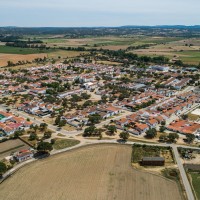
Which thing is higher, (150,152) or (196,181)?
(150,152)

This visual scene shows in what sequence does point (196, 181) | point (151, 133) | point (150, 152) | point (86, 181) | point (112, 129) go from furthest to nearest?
point (112, 129), point (151, 133), point (150, 152), point (86, 181), point (196, 181)

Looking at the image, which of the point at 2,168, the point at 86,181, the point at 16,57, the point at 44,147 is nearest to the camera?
the point at 86,181

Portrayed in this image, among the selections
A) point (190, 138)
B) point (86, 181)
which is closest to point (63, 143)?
point (86, 181)

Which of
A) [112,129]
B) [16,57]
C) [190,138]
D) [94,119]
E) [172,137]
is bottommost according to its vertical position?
[190,138]

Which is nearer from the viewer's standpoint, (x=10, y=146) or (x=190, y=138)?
(x=10, y=146)

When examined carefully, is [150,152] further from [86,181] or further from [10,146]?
[10,146]

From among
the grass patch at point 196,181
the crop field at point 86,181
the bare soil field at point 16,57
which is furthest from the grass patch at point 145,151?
the bare soil field at point 16,57

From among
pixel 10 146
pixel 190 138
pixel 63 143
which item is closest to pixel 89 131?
pixel 63 143

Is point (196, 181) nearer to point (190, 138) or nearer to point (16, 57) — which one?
point (190, 138)

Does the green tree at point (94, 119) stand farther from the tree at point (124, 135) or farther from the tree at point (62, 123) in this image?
the tree at point (124, 135)
